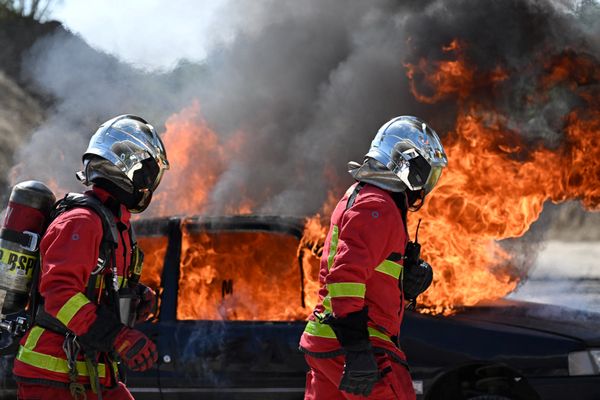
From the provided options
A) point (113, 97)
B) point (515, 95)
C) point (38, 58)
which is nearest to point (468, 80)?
point (515, 95)

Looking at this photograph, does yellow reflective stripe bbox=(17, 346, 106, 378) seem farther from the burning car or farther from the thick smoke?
the thick smoke

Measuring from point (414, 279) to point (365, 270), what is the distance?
0.50 meters

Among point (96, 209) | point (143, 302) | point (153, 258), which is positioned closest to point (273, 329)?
point (153, 258)

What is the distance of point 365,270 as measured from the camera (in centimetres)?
352

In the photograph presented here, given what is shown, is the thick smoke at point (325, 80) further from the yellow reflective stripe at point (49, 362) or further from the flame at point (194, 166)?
the yellow reflective stripe at point (49, 362)

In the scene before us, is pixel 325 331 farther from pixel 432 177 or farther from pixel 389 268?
pixel 432 177

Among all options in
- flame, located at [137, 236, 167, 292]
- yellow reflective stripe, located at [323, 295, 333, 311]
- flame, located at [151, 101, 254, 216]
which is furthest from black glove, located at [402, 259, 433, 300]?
flame, located at [151, 101, 254, 216]

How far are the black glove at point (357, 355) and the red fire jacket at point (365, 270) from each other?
5 cm

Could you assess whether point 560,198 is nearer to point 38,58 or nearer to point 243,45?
point 243,45

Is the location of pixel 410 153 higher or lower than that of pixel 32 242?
higher

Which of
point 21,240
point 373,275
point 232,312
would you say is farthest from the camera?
point 232,312

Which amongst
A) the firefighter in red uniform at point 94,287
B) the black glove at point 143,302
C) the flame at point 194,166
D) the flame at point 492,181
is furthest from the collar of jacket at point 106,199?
the flame at point 194,166

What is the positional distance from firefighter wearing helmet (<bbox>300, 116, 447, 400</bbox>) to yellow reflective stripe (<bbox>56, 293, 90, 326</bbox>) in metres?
0.99

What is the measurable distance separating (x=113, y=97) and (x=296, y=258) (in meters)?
5.10
